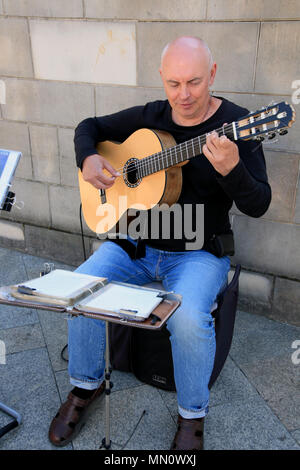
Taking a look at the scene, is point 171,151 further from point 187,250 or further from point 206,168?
point 187,250

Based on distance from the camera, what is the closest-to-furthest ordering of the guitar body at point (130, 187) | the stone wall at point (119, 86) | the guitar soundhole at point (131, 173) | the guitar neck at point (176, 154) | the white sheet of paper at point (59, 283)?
the white sheet of paper at point (59, 283)
the guitar neck at point (176, 154)
the guitar body at point (130, 187)
the guitar soundhole at point (131, 173)
the stone wall at point (119, 86)

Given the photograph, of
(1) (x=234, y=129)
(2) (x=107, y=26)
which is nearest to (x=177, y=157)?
(1) (x=234, y=129)

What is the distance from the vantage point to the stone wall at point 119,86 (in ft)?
7.84

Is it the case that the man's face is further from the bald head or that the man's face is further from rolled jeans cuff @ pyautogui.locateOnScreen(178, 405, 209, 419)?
rolled jeans cuff @ pyautogui.locateOnScreen(178, 405, 209, 419)

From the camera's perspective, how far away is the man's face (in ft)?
5.97

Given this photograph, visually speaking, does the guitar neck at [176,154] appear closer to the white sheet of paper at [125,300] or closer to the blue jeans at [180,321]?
the blue jeans at [180,321]

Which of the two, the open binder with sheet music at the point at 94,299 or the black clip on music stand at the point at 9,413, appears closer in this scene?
the open binder with sheet music at the point at 94,299

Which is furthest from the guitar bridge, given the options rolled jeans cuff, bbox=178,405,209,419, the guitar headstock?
rolled jeans cuff, bbox=178,405,209,419

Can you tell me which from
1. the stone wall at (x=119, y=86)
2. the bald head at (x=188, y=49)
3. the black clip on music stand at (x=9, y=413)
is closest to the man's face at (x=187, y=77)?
the bald head at (x=188, y=49)

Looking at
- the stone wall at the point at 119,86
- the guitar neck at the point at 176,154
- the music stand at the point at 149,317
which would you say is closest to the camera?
the music stand at the point at 149,317

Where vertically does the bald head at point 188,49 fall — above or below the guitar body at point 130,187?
above

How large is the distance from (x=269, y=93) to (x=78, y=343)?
1.82 meters

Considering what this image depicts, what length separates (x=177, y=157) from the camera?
192 centimetres

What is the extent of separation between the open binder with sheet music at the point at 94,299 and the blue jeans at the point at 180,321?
29 cm
